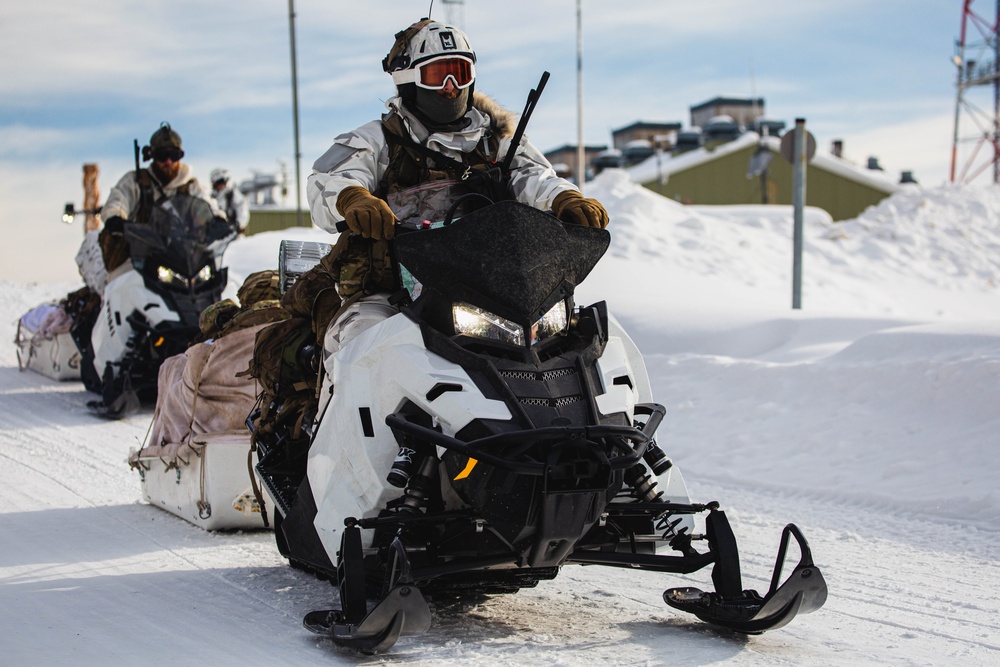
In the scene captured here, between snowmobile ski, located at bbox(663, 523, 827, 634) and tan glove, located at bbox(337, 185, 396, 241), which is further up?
tan glove, located at bbox(337, 185, 396, 241)

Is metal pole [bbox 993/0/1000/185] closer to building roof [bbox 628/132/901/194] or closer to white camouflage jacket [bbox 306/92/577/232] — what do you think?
building roof [bbox 628/132/901/194]

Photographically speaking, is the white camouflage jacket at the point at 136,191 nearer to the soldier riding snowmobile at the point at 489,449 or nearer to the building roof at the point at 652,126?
the soldier riding snowmobile at the point at 489,449

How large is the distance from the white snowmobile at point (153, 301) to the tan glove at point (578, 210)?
595 cm

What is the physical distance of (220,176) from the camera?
55.7ft

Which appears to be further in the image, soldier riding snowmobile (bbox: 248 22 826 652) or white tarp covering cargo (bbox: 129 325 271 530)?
white tarp covering cargo (bbox: 129 325 271 530)

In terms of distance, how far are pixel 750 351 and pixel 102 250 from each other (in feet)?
18.7

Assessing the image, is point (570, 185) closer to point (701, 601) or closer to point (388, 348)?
point (388, 348)

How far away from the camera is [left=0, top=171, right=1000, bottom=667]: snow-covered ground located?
13.1ft

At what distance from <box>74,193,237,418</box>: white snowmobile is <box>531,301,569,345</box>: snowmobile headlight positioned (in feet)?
21.1

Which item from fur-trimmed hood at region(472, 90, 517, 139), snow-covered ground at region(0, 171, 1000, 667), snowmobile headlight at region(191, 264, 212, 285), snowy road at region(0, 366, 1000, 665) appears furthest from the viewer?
snowmobile headlight at region(191, 264, 212, 285)

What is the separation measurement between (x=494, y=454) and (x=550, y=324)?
583mm

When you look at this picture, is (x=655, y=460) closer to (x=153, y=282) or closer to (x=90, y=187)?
(x=153, y=282)

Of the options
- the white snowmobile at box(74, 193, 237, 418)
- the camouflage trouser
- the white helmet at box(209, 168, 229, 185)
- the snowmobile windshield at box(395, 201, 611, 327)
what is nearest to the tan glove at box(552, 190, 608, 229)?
the snowmobile windshield at box(395, 201, 611, 327)

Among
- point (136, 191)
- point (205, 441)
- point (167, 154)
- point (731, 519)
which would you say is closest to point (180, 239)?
point (167, 154)
